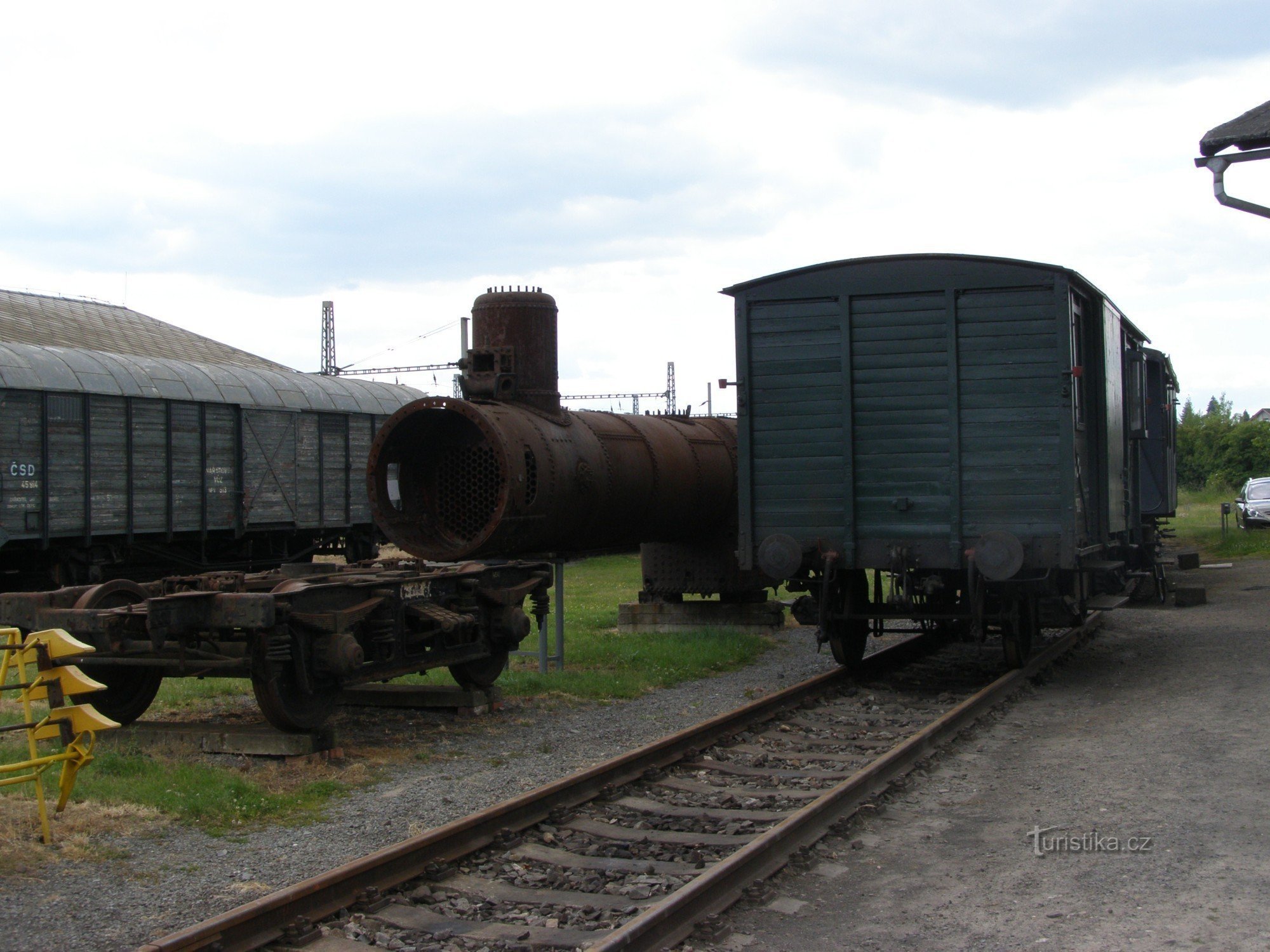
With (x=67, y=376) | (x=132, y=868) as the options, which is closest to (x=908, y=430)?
(x=132, y=868)

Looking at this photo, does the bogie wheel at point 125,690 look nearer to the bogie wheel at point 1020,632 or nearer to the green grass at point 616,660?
the green grass at point 616,660

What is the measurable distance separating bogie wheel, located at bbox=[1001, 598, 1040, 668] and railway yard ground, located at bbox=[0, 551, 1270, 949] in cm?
104

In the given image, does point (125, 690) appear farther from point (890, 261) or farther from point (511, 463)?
point (890, 261)

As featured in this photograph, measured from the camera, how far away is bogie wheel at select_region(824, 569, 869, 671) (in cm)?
1094

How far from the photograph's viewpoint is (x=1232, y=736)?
8195mm

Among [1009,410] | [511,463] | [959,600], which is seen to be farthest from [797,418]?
[511,463]

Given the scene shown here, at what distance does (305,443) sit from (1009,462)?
493 inches

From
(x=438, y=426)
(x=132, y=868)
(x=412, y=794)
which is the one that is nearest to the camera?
(x=132, y=868)

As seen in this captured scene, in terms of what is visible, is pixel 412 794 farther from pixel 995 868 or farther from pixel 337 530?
pixel 337 530

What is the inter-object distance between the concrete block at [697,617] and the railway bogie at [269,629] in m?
5.66

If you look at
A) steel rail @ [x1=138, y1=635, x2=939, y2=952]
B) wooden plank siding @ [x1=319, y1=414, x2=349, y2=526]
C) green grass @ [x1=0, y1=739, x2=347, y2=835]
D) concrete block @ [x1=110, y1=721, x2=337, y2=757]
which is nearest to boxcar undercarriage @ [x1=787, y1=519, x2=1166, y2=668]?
steel rail @ [x1=138, y1=635, x2=939, y2=952]

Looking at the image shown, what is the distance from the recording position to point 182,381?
17.2m

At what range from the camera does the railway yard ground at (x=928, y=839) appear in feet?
15.4

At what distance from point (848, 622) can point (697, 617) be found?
150 inches
